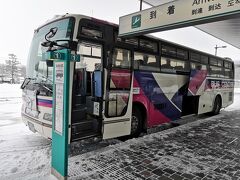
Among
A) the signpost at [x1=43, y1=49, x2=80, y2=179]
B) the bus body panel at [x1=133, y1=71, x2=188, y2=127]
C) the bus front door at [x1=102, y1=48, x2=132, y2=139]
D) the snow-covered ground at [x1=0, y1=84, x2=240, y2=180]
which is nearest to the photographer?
the signpost at [x1=43, y1=49, x2=80, y2=179]

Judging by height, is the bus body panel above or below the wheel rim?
above

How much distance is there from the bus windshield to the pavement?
1904 mm

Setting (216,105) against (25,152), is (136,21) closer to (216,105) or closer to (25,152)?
(25,152)

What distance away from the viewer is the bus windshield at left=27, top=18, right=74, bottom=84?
430 centimetres

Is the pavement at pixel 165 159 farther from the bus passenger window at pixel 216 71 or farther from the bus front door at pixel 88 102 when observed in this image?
the bus passenger window at pixel 216 71

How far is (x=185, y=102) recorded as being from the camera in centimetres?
845

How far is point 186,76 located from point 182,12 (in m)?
3.85

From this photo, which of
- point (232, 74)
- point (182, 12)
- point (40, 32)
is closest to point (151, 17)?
point (182, 12)

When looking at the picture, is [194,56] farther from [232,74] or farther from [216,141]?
[232,74]

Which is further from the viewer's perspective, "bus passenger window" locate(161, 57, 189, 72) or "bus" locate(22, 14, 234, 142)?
"bus passenger window" locate(161, 57, 189, 72)

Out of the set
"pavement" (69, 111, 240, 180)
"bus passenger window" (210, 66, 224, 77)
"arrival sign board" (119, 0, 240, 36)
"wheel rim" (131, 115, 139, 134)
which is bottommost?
"pavement" (69, 111, 240, 180)

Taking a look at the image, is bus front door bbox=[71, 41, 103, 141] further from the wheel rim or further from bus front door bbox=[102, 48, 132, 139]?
the wheel rim

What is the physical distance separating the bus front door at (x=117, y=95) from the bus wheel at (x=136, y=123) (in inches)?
13.1

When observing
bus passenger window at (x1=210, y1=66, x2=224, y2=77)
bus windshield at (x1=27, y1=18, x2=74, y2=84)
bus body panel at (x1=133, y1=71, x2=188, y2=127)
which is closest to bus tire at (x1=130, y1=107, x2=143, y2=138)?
bus body panel at (x1=133, y1=71, x2=188, y2=127)
